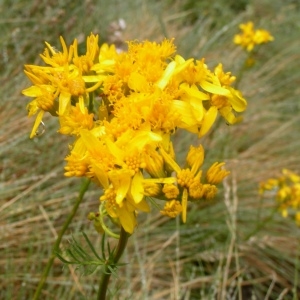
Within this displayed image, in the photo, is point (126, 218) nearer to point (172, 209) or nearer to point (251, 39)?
point (172, 209)

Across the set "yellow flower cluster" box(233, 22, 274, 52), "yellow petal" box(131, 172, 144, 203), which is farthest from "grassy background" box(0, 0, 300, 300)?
"yellow petal" box(131, 172, 144, 203)

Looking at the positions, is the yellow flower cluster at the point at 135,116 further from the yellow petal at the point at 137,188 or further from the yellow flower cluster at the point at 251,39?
the yellow flower cluster at the point at 251,39

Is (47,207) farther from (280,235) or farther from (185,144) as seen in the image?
(280,235)

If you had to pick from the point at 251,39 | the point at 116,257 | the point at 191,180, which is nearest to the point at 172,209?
the point at 191,180

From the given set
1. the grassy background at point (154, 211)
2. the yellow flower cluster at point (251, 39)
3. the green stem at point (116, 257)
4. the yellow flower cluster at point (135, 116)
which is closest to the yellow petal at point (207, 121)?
the yellow flower cluster at point (135, 116)

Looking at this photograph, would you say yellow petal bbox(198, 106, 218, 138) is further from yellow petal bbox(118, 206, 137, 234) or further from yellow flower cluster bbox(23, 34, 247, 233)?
yellow petal bbox(118, 206, 137, 234)

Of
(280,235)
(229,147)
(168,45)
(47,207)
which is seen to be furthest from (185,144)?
(168,45)
